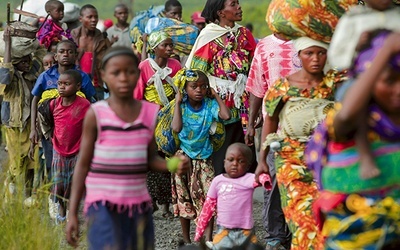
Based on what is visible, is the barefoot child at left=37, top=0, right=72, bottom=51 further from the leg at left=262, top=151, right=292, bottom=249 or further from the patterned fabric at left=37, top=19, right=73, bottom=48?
the leg at left=262, top=151, right=292, bottom=249

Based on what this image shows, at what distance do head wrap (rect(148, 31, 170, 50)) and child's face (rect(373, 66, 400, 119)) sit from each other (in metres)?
5.99

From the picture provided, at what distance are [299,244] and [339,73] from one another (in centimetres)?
117

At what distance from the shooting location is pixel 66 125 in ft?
34.3

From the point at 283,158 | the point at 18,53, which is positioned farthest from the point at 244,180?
the point at 18,53

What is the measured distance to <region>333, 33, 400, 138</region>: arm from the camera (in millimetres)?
5027

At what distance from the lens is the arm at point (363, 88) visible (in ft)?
16.5

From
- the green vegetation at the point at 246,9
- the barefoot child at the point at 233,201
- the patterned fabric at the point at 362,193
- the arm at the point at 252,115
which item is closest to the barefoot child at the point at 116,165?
the patterned fabric at the point at 362,193

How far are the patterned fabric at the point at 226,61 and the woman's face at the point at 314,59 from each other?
2.76 meters

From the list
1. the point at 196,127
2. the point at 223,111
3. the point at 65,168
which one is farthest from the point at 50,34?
the point at 223,111

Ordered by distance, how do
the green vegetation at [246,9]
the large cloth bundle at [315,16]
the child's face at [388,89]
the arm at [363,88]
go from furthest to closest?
the green vegetation at [246,9], the large cloth bundle at [315,16], the child's face at [388,89], the arm at [363,88]

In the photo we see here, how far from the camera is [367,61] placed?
529 centimetres

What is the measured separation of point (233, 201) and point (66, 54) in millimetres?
3413

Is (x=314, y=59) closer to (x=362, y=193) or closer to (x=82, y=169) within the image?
(x=82, y=169)

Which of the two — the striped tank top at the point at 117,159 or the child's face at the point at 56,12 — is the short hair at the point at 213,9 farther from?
the striped tank top at the point at 117,159
